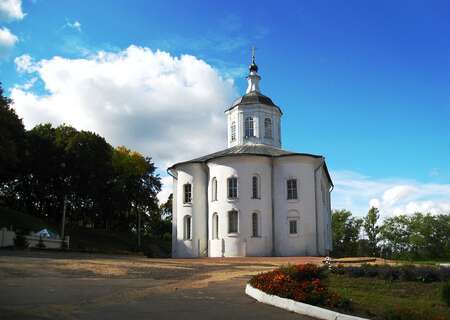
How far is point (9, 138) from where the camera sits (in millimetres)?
44531

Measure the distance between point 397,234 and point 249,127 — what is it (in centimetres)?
3826

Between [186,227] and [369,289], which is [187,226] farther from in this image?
[369,289]

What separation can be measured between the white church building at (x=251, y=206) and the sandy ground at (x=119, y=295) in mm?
21472

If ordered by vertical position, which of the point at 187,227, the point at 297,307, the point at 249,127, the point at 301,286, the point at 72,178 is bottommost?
the point at 297,307

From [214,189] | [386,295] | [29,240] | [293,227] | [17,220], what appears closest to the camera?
[386,295]

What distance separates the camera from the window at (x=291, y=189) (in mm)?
41438

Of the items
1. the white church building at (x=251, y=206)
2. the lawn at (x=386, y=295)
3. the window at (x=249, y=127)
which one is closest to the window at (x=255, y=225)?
the white church building at (x=251, y=206)

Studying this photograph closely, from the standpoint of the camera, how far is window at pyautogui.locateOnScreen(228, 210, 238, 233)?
1607 inches

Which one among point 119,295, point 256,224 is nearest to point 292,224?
point 256,224

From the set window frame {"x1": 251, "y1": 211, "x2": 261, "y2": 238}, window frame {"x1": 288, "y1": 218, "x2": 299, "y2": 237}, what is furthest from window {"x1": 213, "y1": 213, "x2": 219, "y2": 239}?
window frame {"x1": 288, "y1": 218, "x2": 299, "y2": 237}

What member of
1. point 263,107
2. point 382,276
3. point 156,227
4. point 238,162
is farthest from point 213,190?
point 156,227

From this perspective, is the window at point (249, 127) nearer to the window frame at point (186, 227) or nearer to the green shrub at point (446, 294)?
the window frame at point (186, 227)

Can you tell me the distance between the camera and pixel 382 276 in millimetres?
15438

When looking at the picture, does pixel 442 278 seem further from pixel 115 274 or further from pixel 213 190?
pixel 213 190
